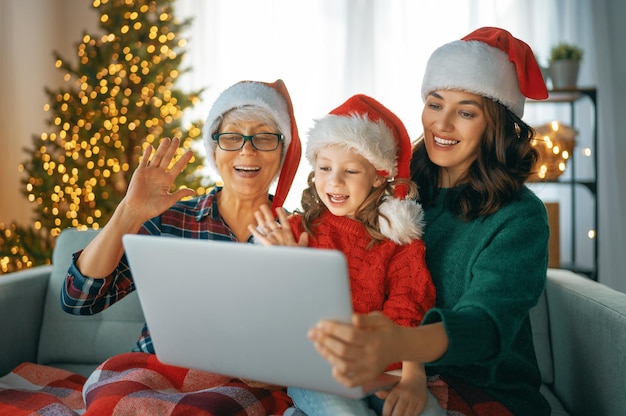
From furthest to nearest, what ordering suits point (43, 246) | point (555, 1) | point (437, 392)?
point (555, 1) → point (43, 246) → point (437, 392)

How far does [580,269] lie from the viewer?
3.98m

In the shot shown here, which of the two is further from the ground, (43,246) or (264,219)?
(264,219)

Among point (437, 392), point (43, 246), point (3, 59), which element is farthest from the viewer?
point (3, 59)

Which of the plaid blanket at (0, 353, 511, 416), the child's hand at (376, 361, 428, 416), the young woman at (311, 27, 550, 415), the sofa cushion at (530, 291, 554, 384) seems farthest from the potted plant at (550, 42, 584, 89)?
the child's hand at (376, 361, 428, 416)

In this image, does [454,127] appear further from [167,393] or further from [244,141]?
[167,393]

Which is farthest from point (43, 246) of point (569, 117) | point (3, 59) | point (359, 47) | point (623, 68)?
point (623, 68)

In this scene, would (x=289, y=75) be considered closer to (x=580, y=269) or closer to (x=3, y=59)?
(x=3, y=59)

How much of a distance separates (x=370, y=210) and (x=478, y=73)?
0.40 metres

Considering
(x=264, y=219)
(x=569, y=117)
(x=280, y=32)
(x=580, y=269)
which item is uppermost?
(x=280, y=32)

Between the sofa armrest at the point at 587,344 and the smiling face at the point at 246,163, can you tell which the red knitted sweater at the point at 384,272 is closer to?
the smiling face at the point at 246,163

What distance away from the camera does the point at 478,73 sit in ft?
5.08

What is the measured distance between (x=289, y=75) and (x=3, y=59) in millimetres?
1865

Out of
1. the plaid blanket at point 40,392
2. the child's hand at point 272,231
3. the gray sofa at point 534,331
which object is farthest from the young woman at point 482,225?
the plaid blanket at point 40,392

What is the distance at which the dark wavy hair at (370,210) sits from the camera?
1.54 metres
